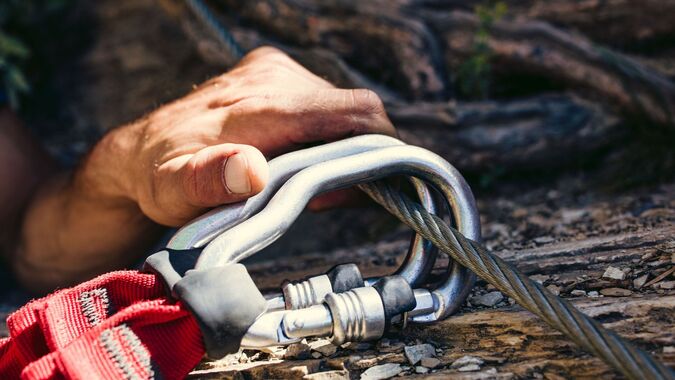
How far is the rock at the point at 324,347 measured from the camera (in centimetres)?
130

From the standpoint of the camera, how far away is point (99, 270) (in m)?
2.17

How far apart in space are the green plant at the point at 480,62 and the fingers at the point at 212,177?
1.31 metres

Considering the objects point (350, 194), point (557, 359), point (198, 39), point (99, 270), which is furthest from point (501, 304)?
point (198, 39)

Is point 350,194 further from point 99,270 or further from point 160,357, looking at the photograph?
point 99,270

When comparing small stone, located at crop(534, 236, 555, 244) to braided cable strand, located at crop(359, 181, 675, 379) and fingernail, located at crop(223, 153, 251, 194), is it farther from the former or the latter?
fingernail, located at crop(223, 153, 251, 194)

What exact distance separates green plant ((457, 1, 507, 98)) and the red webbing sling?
1.61 m

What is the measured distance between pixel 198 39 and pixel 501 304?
5.77 feet

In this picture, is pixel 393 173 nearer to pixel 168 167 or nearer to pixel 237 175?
pixel 237 175

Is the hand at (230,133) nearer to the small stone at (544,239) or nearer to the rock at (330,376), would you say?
the rock at (330,376)

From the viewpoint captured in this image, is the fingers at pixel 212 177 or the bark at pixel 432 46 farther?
the bark at pixel 432 46

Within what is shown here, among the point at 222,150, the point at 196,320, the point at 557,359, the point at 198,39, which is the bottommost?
the point at 557,359

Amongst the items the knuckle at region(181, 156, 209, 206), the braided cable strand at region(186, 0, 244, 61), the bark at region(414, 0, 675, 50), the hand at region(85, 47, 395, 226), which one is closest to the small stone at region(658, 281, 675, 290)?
the hand at region(85, 47, 395, 226)

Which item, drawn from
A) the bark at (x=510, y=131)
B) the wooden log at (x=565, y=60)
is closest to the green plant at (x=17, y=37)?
the bark at (x=510, y=131)

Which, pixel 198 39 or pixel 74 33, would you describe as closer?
pixel 198 39
